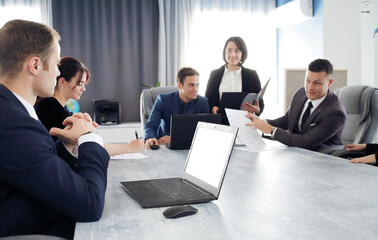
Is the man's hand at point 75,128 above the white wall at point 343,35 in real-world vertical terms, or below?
below

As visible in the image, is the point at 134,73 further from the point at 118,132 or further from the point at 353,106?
the point at 353,106

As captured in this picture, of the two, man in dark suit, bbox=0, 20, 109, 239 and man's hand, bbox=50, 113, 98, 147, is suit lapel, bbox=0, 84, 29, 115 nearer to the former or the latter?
man in dark suit, bbox=0, 20, 109, 239

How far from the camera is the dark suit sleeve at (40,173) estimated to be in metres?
0.88

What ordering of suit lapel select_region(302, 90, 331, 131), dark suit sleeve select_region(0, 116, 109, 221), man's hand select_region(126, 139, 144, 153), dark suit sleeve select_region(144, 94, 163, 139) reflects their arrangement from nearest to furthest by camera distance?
dark suit sleeve select_region(0, 116, 109, 221), man's hand select_region(126, 139, 144, 153), suit lapel select_region(302, 90, 331, 131), dark suit sleeve select_region(144, 94, 163, 139)

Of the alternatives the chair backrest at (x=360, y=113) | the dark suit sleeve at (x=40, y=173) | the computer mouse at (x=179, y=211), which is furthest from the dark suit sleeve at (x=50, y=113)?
the chair backrest at (x=360, y=113)

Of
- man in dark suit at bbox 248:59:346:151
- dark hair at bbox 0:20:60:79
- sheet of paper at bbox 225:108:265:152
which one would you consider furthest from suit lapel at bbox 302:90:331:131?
dark hair at bbox 0:20:60:79

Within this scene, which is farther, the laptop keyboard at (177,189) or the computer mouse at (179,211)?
the laptop keyboard at (177,189)

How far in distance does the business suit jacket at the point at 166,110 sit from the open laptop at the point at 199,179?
152 cm

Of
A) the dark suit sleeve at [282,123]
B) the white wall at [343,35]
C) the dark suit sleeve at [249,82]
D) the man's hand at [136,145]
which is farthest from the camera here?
the white wall at [343,35]

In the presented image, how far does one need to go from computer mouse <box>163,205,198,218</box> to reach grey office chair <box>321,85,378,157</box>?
1694 millimetres

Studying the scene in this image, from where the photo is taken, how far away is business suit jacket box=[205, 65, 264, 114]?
10.5 ft

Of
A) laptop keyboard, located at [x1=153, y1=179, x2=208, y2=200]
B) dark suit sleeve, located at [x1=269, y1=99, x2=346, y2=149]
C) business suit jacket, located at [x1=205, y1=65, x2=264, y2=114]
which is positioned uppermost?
business suit jacket, located at [x1=205, y1=65, x2=264, y2=114]

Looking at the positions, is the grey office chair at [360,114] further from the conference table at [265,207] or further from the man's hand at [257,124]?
the conference table at [265,207]

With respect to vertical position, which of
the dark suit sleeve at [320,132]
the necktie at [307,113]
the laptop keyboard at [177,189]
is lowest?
the laptop keyboard at [177,189]
